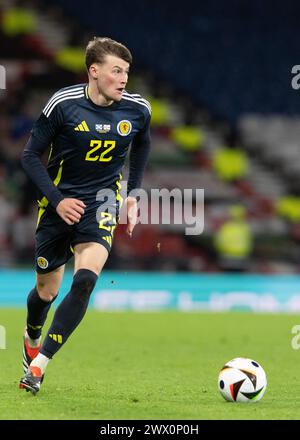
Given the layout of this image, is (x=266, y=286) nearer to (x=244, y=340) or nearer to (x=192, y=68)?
(x=244, y=340)

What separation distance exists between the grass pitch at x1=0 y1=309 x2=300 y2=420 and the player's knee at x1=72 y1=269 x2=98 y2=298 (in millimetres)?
588

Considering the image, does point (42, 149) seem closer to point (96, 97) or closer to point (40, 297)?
point (96, 97)

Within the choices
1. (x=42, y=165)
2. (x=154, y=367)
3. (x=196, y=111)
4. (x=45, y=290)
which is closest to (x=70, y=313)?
(x=45, y=290)

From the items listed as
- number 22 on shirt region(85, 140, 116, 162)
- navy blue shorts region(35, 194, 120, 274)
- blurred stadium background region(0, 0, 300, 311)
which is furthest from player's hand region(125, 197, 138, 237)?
blurred stadium background region(0, 0, 300, 311)

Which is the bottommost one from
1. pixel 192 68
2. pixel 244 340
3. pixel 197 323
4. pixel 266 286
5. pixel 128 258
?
pixel 244 340

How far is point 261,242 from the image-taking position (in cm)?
1778

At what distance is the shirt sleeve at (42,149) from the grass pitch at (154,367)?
1.17m

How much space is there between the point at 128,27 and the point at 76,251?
15378 mm

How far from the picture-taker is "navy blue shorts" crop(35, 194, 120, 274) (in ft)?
18.9

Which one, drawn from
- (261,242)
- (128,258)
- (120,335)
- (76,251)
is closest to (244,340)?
(120,335)

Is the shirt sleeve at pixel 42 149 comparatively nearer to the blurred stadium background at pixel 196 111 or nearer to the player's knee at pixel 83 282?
the player's knee at pixel 83 282

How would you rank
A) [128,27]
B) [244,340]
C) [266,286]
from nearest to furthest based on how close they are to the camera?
1. [244,340]
2. [266,286]
3. [128,27]

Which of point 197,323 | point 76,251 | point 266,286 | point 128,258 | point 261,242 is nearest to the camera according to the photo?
point 76,251
